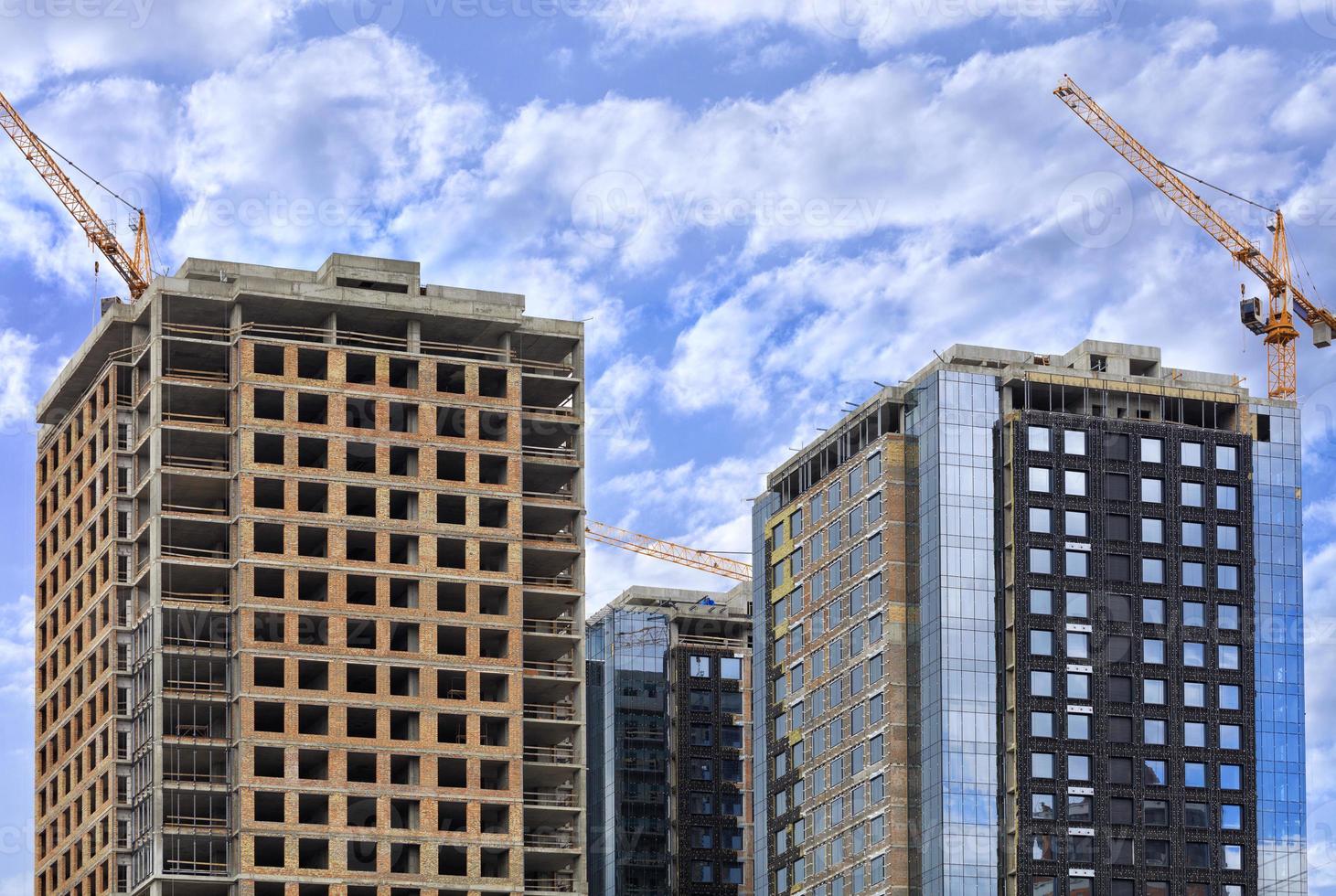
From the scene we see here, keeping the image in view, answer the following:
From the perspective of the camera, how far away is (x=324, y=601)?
182m

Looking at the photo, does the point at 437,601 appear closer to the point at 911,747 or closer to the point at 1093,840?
the point at 911,747

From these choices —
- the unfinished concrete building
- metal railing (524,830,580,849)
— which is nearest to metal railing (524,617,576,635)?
the unfinished concrete building

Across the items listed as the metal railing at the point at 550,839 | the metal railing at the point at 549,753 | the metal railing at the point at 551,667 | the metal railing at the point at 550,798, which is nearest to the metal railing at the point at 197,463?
the metal railing at the point at 551,667

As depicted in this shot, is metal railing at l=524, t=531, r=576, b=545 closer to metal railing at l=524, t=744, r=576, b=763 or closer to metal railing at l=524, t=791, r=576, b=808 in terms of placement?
metal railing at l=524, t=744, r=576, b=763

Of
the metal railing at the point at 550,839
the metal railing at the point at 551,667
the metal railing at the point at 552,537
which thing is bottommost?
the metal railing at the point at 550,839

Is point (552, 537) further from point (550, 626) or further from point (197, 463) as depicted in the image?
point (197, 463)

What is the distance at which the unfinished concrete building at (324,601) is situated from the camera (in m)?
178

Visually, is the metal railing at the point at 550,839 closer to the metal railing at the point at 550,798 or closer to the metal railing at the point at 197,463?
the metal railing at the point at 550,798

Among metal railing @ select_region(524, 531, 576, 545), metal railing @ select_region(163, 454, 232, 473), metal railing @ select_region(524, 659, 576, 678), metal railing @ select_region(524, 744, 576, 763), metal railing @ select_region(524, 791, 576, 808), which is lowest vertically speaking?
metal railing @ select_region(524, 791, 576, 808)

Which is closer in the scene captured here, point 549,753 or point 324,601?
point 324,601

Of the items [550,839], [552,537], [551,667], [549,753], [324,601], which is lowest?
[550,839]

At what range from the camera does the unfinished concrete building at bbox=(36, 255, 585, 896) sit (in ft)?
583

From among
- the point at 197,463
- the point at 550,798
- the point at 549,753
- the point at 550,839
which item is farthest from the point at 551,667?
the point at 197,463

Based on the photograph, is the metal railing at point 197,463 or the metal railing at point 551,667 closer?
the metal railing at point 197,463
